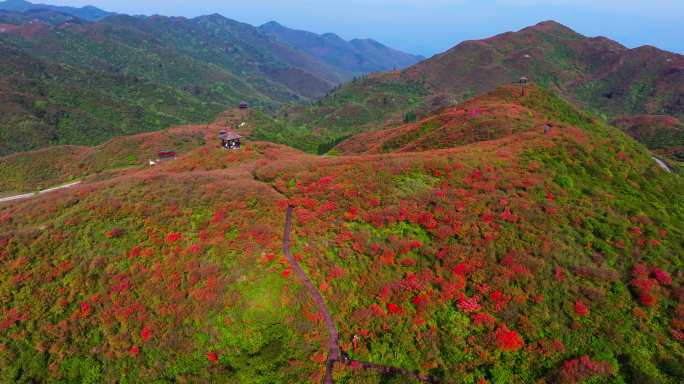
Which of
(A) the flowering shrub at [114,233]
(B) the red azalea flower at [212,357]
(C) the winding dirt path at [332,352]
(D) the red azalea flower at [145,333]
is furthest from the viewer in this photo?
(A) the flowering shrub at [114,233]

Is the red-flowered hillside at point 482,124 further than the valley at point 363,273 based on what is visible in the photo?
Yes

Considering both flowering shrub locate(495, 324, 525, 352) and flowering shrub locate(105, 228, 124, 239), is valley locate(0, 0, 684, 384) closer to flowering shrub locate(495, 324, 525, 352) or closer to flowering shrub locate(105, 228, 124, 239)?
flowering shrub locate(495, 324, 525, 352)

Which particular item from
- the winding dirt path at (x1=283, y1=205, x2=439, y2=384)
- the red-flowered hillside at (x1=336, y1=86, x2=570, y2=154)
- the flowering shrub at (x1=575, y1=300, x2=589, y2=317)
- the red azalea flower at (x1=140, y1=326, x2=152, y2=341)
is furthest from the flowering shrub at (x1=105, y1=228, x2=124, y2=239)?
the red-flowered hillside at (x1=336, y1=86, x2=570, y2=154)

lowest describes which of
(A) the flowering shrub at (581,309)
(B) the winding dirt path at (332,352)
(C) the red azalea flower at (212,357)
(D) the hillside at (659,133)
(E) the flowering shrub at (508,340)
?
(C) the red azalea flower at (212,357)

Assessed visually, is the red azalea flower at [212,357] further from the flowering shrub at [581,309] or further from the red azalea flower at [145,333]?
the flowering shrub at [581,309]

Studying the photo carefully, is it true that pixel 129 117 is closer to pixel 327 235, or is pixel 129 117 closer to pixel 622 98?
pixel 327 235

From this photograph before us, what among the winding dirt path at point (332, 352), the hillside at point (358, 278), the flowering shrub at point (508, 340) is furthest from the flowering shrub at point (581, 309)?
the winding dirt path at point (332, 352)

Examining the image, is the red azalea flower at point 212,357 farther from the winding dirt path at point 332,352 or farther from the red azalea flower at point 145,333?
the winding dirt path at point 332,352

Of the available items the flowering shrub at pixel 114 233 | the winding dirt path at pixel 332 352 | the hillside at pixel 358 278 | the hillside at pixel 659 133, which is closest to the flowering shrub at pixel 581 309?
the hillside at pixel 358 278

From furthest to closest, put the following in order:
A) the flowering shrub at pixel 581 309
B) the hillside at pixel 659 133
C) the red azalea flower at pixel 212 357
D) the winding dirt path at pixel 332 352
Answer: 1. the hillside at pixel 659 133
2. the flowering shrub at pixel 581 309
3. the red azalea flower at pixel 212 357
4. the winding dirt path at pixel 332 352

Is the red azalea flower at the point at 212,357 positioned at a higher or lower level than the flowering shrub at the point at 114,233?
lower
